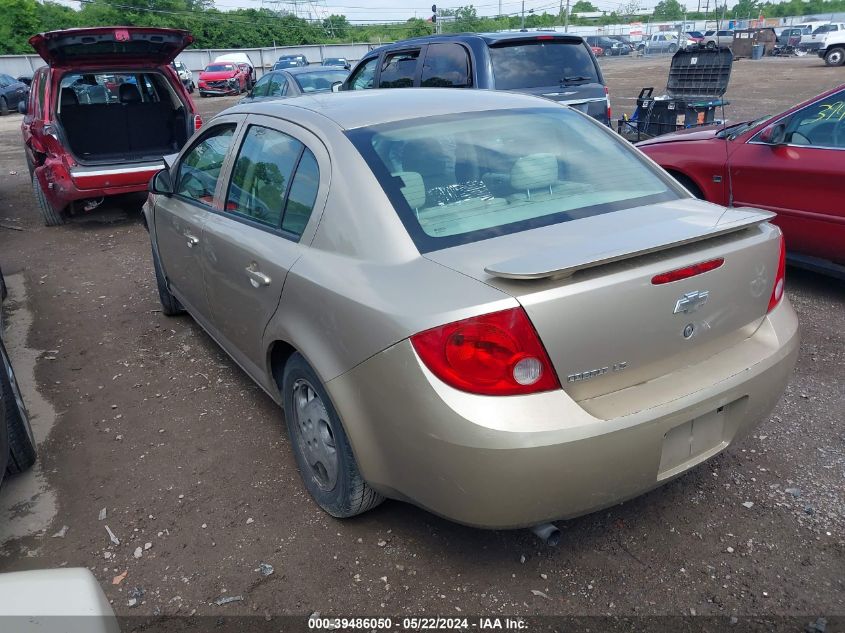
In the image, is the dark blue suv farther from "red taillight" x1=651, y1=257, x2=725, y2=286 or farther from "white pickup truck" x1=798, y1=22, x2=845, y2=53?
"white pickup truck" x1=798, y1=22, x2=845, y2=53

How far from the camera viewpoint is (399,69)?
8.27 m

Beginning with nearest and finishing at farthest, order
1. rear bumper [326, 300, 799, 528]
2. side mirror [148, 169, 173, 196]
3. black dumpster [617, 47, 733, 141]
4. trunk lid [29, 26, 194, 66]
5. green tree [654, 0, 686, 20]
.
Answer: rear bumper [326, 300, 799, 528]
side mirror [148, 169, 173, 196]
trunk lid [29, 26, 194, 66]
black dumpster [617, 47, 733, 141]
green tree [654, 0, 686, 20]

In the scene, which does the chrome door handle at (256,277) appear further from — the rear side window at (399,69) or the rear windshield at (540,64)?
the rear side window at (399,69)

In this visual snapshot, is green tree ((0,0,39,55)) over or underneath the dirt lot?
over

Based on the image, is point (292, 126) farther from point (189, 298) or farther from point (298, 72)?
point (298, 72)

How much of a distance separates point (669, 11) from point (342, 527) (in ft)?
356

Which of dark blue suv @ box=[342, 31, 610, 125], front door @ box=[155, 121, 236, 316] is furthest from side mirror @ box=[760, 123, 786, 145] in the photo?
front door @ box=[155, 121, 236, 316]

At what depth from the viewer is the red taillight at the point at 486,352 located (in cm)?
208

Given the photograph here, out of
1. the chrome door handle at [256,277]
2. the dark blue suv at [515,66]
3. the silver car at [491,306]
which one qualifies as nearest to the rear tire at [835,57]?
the dark blue suv at [515,66]

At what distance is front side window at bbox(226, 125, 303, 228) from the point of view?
9.97 feet

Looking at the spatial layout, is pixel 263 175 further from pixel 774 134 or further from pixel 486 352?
pixel 774 134

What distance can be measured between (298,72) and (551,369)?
38.7 feet

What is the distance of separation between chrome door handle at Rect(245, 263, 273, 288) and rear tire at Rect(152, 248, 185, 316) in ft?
7.04

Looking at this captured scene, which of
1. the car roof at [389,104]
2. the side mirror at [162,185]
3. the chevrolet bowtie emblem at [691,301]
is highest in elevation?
the car roof at [389,104]
